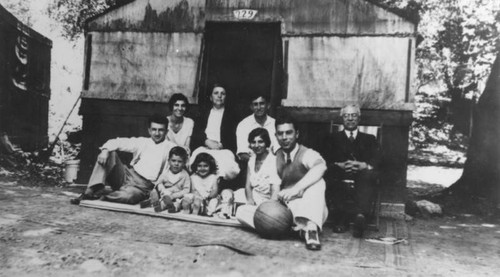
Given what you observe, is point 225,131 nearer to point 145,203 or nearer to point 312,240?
point 145,203

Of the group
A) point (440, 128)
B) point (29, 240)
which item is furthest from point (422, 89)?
point (29, 240)

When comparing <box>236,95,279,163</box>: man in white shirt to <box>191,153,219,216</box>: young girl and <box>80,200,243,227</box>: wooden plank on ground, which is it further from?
<box>80,200,243,227</box>: wooden plank on ground

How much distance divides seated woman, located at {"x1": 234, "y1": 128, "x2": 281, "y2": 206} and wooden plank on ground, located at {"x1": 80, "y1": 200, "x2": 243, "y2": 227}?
34 centimetres

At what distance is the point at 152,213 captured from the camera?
504cm

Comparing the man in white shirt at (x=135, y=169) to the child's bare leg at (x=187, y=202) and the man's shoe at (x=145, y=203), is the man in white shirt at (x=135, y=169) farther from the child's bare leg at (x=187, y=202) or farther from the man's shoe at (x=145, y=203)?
the child's bare leg at (x=187, y=202)

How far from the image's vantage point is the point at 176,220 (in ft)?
16.1

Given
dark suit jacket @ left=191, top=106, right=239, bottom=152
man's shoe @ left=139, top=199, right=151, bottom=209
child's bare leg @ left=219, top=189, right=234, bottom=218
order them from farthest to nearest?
dark suit jacket @ left=191, top=106, right=239, bottom=152 → man's shoe @ left=139, top=199, right=151, bottom=209 → child's bare leg @ left=219, top=189, right=234, bottom=218

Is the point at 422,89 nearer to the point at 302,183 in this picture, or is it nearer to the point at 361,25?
the point at 361,25

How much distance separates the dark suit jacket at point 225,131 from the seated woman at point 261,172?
1.46 m

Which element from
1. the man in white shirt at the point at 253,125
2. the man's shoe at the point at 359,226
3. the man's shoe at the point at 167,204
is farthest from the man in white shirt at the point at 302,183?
the man's shoe at the point at 167,204

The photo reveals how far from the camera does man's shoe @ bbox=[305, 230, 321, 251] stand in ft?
13.0

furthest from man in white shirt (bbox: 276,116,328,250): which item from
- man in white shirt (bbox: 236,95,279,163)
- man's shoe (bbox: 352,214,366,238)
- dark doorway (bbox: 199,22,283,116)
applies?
dark doorway (bbox: 199,22,283,116)

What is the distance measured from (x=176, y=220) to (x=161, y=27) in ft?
11.0

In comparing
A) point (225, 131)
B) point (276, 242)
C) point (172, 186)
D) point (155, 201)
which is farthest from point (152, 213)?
Result: point (225, 131)
